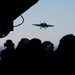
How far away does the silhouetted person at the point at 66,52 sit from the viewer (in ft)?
17.4

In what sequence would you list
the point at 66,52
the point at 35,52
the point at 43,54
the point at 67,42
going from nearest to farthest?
the point at 66,52
the point at 67,42
the point at 35,52
the point at 43,54

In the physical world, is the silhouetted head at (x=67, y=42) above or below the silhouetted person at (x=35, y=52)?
above

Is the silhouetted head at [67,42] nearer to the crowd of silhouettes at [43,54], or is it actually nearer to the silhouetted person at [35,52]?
the crowd of silhouettes at [43,54]

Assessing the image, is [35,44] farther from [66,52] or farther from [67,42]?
[66,52]

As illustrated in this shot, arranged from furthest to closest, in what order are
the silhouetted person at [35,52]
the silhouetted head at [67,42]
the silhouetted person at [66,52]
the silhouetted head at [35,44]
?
the silhouetted head at [35,44] → the silhouetted person at [35,52] → the silhouetted head at [67,42] → the silhouetted person at [66,52]

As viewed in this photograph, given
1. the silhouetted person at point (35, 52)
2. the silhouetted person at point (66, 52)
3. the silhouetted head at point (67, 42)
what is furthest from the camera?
the silhouetted person at point (35, 52)

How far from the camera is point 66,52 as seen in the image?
5570 millimetres

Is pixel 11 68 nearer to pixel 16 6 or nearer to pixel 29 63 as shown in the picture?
pixel 29 63

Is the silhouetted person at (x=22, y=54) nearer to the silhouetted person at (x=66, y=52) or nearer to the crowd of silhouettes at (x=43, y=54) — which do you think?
the crowd of silhouettes at (x=43, y=54)

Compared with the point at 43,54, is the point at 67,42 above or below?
above

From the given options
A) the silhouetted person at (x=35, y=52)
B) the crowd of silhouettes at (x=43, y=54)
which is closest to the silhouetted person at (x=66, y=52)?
the crowd of silhouettes at (x=43, y=54)

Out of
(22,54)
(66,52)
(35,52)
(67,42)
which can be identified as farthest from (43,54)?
(66,52)

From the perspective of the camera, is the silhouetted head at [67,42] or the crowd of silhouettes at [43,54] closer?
the crowd of silhouettes at [43,54]

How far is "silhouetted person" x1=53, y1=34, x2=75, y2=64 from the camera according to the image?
5.30 metres
